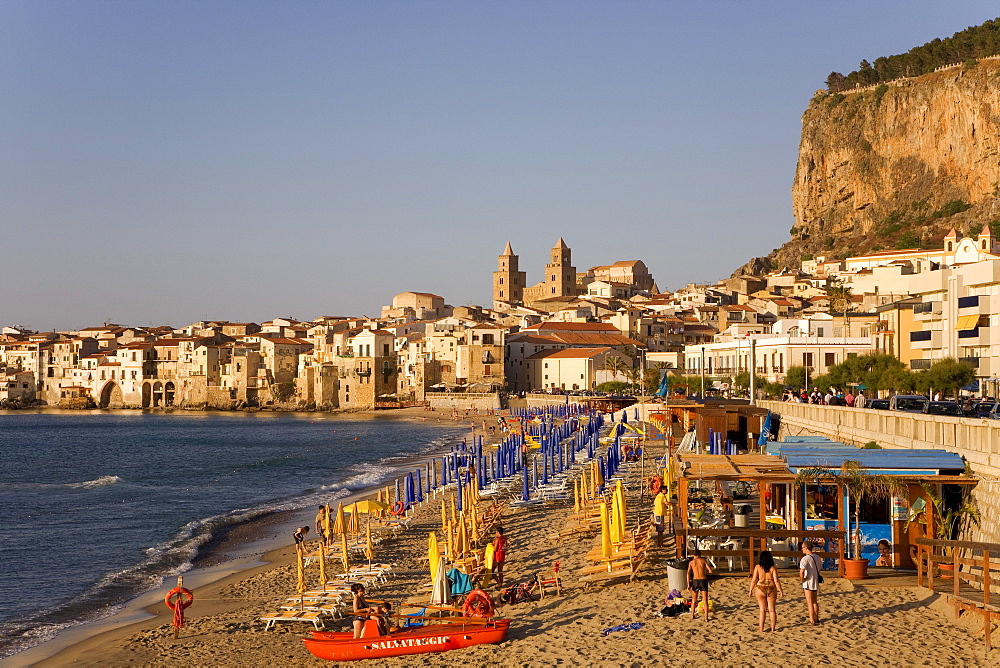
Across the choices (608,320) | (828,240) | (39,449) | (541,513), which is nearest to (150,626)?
(541,513)

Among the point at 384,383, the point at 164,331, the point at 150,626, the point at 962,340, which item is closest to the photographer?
the point at 150,626

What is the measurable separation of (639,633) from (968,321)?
106ft

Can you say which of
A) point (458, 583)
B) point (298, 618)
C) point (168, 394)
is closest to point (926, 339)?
point (458, 583)

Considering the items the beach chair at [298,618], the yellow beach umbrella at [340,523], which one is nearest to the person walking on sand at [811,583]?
the beach chair at [298,618]

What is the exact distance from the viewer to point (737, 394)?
5100 centimetres

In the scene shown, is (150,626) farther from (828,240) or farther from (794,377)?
(828,240)

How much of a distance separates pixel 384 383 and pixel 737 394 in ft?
196

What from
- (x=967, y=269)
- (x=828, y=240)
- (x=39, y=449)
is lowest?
(x=39, y=449)

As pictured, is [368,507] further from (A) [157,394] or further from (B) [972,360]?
(A) [157,394]

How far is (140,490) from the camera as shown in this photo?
132 feet

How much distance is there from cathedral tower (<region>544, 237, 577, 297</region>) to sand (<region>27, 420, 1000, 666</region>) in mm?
149286

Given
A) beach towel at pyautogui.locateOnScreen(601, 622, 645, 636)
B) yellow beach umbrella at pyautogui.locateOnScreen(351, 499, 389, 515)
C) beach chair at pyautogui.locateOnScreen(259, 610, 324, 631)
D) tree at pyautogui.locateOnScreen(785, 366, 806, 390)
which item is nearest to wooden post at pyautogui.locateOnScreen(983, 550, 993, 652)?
beach towel at pyautogui.locateOnScreen(601, 622, 645, 636)

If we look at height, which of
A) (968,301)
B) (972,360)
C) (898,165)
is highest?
(898,165)

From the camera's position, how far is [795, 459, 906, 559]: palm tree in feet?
43.5
